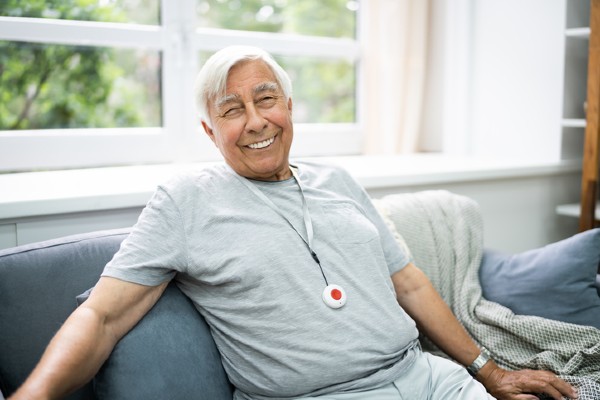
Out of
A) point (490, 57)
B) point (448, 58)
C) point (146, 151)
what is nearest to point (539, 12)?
point (490, 57)

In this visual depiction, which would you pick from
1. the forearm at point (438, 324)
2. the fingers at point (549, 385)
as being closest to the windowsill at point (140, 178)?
the forearm at point (438, 324)

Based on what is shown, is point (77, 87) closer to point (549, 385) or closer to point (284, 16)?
point (284, 16)

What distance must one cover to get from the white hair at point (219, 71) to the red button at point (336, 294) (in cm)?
51

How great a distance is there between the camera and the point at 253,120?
135 cm

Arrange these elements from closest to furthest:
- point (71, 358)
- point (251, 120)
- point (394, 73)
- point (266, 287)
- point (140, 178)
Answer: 1. point (71, 358)
2. point (266, 287)
3. point (251, 120)
4. point (140, 178)
5. point (394, 73)

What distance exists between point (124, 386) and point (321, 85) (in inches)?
80.8

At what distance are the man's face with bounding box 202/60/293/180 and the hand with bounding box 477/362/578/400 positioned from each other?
0.76m

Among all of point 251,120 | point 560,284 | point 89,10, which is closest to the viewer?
point 251,120

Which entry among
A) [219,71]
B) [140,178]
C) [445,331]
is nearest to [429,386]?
[445,331]

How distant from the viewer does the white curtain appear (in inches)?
111

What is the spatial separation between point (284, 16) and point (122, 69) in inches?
32.0

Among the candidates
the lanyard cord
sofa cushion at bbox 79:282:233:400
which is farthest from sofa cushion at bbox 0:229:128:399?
the lanyard cord

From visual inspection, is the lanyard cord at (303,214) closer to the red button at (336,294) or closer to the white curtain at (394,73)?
the red button at (336,294)

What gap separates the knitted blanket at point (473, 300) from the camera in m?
1.50
